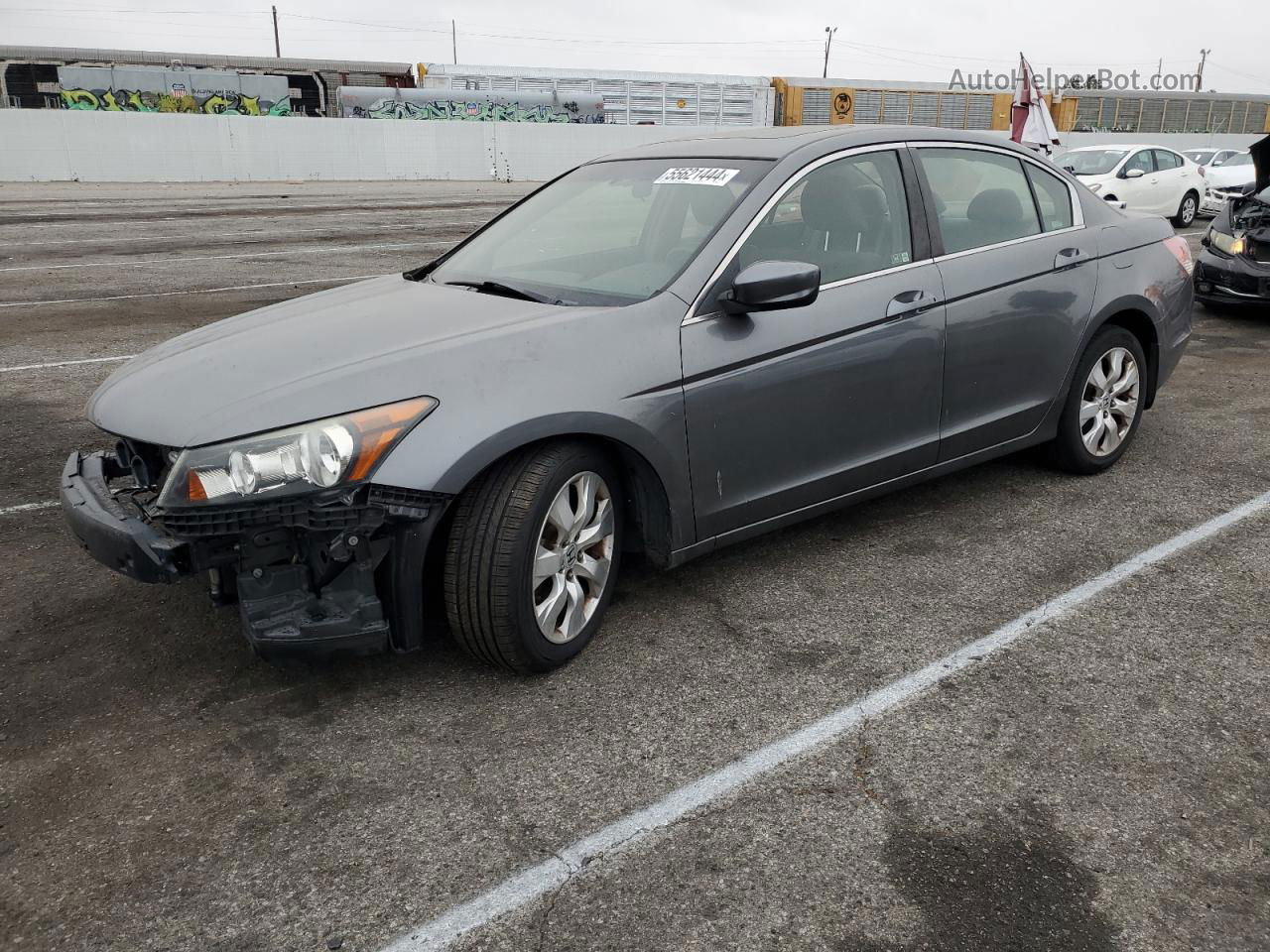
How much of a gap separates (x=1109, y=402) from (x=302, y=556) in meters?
3.83

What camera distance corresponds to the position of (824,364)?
3748 millimetres

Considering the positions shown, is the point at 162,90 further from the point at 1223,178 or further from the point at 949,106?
the point at 1223,178

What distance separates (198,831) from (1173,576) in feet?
11.3

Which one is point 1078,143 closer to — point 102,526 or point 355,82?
point 355,82

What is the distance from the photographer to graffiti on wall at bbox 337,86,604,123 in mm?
38188

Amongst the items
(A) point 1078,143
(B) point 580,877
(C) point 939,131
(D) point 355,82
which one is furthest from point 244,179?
(B) point 580,877

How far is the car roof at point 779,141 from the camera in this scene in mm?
4012

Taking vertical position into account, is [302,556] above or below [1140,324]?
below

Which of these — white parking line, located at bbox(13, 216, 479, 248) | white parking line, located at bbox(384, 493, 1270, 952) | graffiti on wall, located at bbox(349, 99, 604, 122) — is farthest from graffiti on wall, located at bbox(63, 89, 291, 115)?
white parking line, located at bbox(384, 493, 1270, 952)

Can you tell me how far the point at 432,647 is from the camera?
3.52m

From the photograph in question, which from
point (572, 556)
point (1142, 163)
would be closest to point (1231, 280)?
point (572, 556)

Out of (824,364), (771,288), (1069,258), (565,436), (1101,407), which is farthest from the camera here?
(1101,407)

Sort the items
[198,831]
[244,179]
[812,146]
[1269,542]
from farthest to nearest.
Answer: [244,179], [1269,542], [812,146], [198,831]

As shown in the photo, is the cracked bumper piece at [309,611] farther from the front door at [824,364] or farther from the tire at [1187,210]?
the tire at [1187,210]
